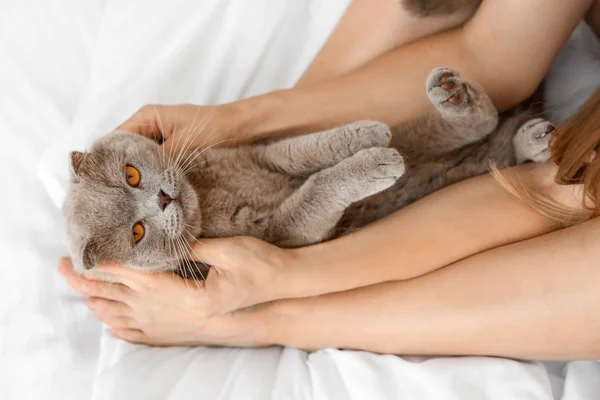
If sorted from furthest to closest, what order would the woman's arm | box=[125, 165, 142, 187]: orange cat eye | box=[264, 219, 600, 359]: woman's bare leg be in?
the woman's arm
box=[125, 165, 142, 187]: orange cat eye
box=[264, 219, 600, 359]: woman's bare leg

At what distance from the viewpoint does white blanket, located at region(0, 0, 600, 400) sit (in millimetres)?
1005

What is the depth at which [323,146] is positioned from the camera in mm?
1153

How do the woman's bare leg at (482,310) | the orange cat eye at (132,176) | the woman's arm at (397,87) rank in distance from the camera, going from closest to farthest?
the woman's bare leg at (482,310), the orange cat eye at (132,176), the woman's arm at (397,87)

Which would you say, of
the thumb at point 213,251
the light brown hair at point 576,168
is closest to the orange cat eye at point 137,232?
the thumb at point 213,251

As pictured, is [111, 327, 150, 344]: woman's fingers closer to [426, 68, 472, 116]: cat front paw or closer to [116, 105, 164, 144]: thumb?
[116, 105, 164, 144]: thumb

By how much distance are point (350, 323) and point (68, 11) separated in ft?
3.37

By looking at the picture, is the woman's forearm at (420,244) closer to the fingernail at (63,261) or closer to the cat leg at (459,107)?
the cat leg at (459,107)

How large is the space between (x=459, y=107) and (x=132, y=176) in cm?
67

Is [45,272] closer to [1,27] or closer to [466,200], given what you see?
[1,27]

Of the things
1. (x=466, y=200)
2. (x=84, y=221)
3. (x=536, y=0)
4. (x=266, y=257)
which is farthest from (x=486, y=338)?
(x=84, y=221)

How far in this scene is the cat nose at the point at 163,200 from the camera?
1030 millimetres

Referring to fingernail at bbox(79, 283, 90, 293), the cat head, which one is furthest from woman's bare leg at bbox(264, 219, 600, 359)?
fingernail at bbox(79, 283, 90, 293)

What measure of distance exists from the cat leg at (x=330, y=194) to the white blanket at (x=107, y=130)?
0.24 m

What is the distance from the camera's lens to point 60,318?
116cm
